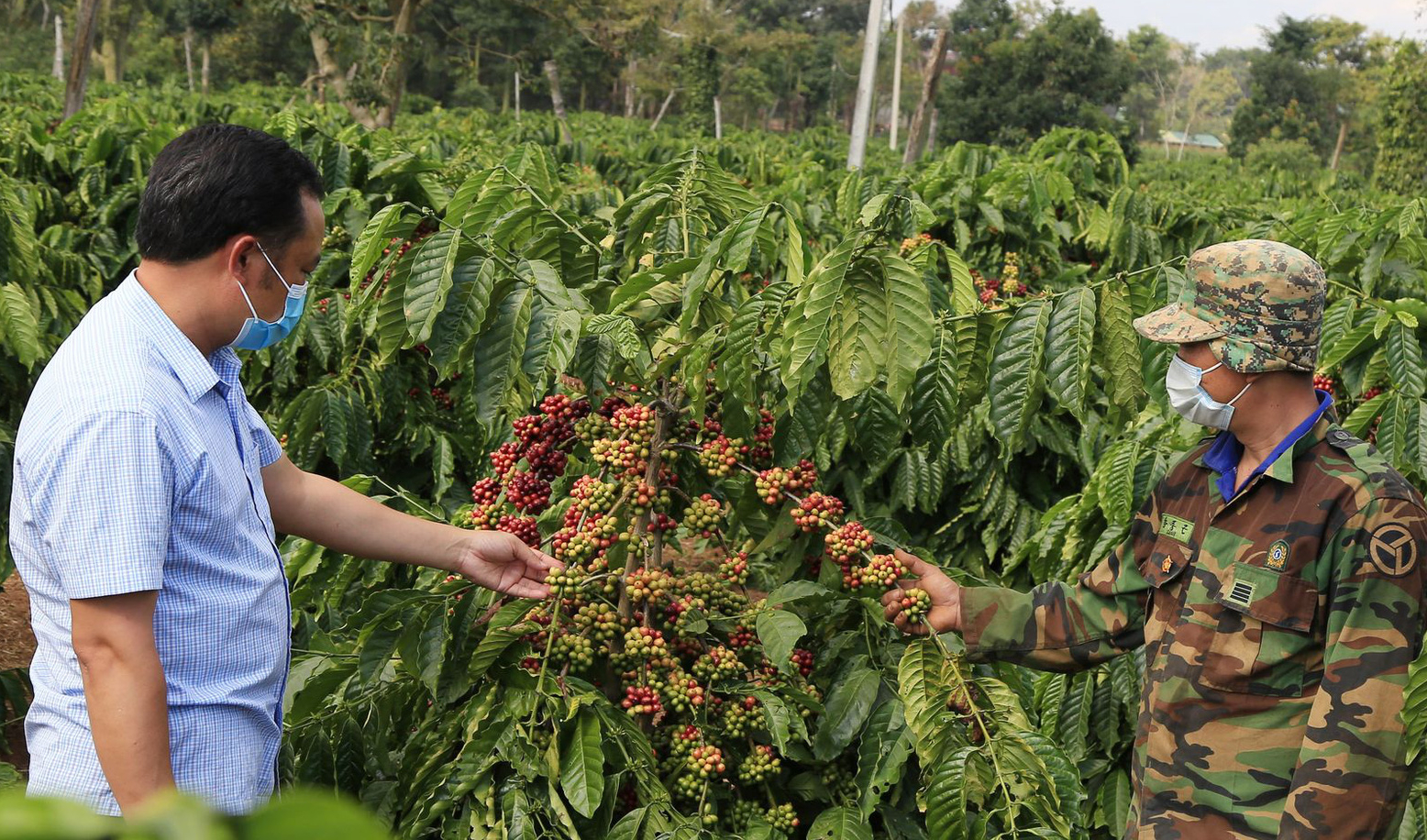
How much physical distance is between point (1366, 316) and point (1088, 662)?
1.47m

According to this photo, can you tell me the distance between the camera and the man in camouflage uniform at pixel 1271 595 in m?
1.91

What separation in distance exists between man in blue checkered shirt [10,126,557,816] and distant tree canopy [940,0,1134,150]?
3312cm

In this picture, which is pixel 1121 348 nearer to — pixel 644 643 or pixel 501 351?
pixel 644 643

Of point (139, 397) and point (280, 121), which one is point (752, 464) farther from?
point (280, 121)

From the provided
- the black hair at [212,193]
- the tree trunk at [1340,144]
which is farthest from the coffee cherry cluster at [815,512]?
the tree trunk at [1340,144]

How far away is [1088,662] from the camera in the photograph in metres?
2.42

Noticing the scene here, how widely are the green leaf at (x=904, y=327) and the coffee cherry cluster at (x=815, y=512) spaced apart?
328 mm

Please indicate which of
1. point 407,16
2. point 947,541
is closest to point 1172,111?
point 407,16

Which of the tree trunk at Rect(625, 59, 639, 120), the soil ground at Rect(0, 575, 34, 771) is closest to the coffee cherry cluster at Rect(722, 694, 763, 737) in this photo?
the soil ground at Rect(0, 575, 34, 771)

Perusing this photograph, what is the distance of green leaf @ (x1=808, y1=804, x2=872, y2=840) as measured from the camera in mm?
2281

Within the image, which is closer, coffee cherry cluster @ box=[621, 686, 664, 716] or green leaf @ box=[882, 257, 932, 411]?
green leaf @ box=[882, 257, 932, 411]

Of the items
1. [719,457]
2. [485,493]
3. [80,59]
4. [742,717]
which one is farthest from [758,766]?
[80,59]

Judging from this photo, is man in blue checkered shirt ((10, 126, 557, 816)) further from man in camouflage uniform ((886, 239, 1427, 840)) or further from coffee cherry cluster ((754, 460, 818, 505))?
man in camouflage uniform ((886, 239, 1427, 840))

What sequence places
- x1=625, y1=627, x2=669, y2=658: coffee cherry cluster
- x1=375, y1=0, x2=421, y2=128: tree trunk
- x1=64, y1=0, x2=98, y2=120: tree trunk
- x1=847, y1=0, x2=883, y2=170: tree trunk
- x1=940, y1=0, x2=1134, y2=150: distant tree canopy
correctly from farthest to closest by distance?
x1=940, y1=0, x2=1134, y2=150: distant tree canopy
x1=375, y1=0, x2=421, y2=128: tree trunk
x1=847, y1=0, x2=883, y2=170: tree trunk
x1=64, y1=0, x2=98, y2=120: tree trunk
x1=625, y1=627, x2=669, y2=658: coffee cherry cluster
